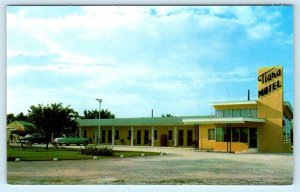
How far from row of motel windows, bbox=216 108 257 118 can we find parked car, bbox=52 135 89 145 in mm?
4388

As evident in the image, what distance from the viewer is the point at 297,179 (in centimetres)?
894

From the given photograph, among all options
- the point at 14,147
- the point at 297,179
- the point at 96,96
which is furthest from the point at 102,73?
the point at 297,179

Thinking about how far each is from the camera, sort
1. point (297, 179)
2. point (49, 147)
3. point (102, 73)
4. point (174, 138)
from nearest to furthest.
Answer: point (297, 179) < point (102, 73) < point (49, 147) < point (174, 138)

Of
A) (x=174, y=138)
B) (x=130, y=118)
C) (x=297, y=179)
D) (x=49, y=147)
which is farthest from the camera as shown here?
(x=174, y=138)

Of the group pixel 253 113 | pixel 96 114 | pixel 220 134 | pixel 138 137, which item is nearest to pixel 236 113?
pixel 220 134

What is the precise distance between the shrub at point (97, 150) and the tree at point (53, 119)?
543 millimetres

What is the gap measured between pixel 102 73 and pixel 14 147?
7.16ft

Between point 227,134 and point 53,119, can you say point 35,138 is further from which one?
point 227,134

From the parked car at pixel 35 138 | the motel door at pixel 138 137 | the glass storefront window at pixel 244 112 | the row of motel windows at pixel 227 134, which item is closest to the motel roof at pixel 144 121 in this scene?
the motel door at pixel 138 137

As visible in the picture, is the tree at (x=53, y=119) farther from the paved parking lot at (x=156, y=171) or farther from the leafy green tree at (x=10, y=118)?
the paved parking lot at (x=156, y=171)

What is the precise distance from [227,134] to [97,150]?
6.12 metres

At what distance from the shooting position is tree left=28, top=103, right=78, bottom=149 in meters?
10.1


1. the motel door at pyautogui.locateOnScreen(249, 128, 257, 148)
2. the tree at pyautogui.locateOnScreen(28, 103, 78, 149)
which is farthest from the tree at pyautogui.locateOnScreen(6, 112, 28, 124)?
the motel door at pyautogui.locateOnScreen(249, 128, 257, 148)

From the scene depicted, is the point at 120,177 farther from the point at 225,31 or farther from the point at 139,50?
the point at 225,31
